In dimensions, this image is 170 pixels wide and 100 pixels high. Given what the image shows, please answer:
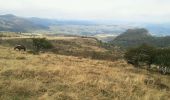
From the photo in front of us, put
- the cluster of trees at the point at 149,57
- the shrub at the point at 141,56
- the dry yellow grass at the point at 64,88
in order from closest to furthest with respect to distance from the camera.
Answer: the dry yellow grass at the point at 64,88
the cluster of trees at the point at 149,57
the shrub at the point at 141,56

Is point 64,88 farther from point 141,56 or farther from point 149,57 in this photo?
point 141,56

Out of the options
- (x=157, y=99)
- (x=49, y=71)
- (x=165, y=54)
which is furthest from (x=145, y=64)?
(x=157, y=99)

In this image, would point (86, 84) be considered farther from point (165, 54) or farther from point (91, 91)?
point (165, 54)

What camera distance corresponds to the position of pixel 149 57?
164ft

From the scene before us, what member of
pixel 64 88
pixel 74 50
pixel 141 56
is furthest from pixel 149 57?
pixel 74 50

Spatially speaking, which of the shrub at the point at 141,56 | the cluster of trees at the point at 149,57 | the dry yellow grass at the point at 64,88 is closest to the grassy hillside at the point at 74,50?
the shrub at the point at 141,56

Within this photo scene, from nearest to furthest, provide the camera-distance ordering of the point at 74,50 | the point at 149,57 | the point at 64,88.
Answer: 1. the point at 64,88
2. the point at 149,57
3. the point at 74,50

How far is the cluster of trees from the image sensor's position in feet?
150

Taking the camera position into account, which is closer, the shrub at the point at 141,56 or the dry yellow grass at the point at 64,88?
the dry yellow grass at the point at 64,88

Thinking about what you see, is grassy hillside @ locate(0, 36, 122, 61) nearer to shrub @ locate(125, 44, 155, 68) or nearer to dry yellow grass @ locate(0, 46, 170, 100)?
shrub @ locate(125, 44, 155, 68)

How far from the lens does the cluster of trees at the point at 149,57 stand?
150ft

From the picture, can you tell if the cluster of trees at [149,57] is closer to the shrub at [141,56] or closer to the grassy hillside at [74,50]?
the shrub at [141,56]

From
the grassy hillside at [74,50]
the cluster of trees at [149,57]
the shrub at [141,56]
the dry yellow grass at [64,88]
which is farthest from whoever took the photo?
the grassy hillside at [74,50]

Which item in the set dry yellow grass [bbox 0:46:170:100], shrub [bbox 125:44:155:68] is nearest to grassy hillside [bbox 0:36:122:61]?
shrub [bbox 125:44:155:68]
